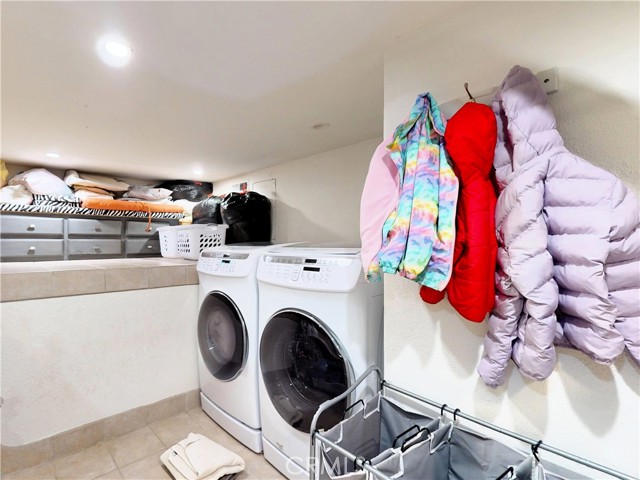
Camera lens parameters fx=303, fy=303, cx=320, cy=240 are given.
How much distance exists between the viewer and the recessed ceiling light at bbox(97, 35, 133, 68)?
3.63 feet

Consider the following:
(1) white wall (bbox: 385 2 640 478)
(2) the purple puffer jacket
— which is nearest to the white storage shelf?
(1) white wall (bbox: 385 2 640 478)

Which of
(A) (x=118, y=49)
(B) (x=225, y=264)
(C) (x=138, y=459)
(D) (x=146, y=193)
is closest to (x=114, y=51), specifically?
(A) (x=118, y=49)

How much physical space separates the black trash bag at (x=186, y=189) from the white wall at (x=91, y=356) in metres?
2.01

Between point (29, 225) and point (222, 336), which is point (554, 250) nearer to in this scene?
point (222, 336)

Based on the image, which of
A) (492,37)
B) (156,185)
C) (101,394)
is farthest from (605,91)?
(156,185)

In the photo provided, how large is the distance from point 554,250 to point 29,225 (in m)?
3.92

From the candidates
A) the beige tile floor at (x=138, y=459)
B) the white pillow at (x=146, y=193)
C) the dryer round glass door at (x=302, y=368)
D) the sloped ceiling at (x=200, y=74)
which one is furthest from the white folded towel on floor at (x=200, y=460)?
the white pillow at (x=146, y=193)

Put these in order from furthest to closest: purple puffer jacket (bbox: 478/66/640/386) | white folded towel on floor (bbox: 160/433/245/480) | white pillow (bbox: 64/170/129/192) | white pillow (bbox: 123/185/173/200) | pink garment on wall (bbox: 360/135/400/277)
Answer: white pillow (bbox: 123/185/173/200)
white pillow (bbox: 64/170/129/192)
white folded towel on floor (bbox: 160/433/245/480)
pink garment on wall (bbox: 360/135/400/277)
purple puffer jacket (bbox: 478/66/640/386)

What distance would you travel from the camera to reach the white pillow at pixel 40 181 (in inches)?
110

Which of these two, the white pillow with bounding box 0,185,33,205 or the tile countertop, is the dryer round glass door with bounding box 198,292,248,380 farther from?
the white pillow with bounding box 0,185,33,205

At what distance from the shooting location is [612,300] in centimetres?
66

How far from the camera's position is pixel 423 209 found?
831mm

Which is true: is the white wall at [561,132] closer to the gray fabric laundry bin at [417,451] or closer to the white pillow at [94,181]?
the gray fabric laundry bin at [417,451]

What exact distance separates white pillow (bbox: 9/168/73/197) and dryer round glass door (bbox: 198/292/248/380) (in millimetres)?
2237
